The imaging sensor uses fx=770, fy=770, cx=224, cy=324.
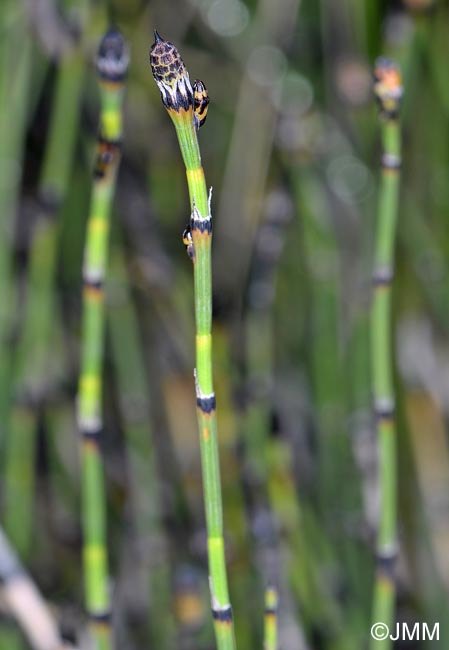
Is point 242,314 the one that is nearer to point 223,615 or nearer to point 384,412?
point 384,412

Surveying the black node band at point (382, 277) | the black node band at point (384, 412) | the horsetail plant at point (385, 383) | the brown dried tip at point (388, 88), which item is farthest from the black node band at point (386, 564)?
the brown dried tip at point (388, 88)

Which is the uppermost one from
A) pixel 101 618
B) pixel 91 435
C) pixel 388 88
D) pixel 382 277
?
pixel 388 88

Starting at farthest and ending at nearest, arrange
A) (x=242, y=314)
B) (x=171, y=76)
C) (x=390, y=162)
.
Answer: (x=242, y=314) < (x=390, y=162) < (x=171, y=76)

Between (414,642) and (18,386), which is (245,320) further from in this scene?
(414,642)

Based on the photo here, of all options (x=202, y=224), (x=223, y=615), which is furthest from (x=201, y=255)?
(x=223, y=615)

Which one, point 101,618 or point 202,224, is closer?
point 202,224

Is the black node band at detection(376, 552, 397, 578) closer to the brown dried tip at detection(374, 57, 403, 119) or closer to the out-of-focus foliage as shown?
the out-of-focus foliage
